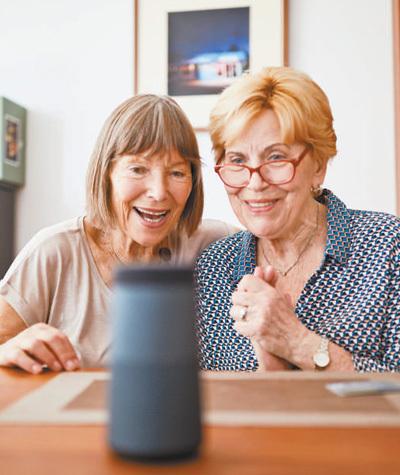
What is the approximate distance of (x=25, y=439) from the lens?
67 cm

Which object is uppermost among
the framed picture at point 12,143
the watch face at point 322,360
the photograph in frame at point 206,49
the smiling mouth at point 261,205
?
the photograph in frame at point 206,49

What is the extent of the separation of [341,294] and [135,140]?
582mm

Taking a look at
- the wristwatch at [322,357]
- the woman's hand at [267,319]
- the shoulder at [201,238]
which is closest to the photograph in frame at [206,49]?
the shoulder at [201,238]

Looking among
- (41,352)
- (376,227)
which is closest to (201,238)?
(376,227)

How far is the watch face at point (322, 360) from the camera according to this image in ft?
3.99

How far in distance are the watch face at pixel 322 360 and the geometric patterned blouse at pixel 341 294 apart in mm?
64

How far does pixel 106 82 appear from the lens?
2.80m

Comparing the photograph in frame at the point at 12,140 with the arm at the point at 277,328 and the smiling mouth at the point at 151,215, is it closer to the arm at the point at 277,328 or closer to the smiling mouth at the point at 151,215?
the smiling mouth at the point at 151,215

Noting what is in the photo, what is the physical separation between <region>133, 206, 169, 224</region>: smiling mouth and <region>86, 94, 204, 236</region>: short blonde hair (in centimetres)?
8

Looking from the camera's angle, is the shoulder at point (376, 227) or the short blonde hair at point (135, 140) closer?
the shoulder at point (376, 227)

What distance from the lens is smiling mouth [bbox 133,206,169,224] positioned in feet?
5.01

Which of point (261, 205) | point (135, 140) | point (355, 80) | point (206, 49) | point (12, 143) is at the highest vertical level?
point (206, 49)

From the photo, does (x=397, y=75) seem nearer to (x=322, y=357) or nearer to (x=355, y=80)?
(x=355, y=80)

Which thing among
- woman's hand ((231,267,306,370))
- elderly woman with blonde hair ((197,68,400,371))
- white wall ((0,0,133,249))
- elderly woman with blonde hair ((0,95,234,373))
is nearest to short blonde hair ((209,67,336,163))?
elderly woman with blonde hair ((197,68,400,371))
